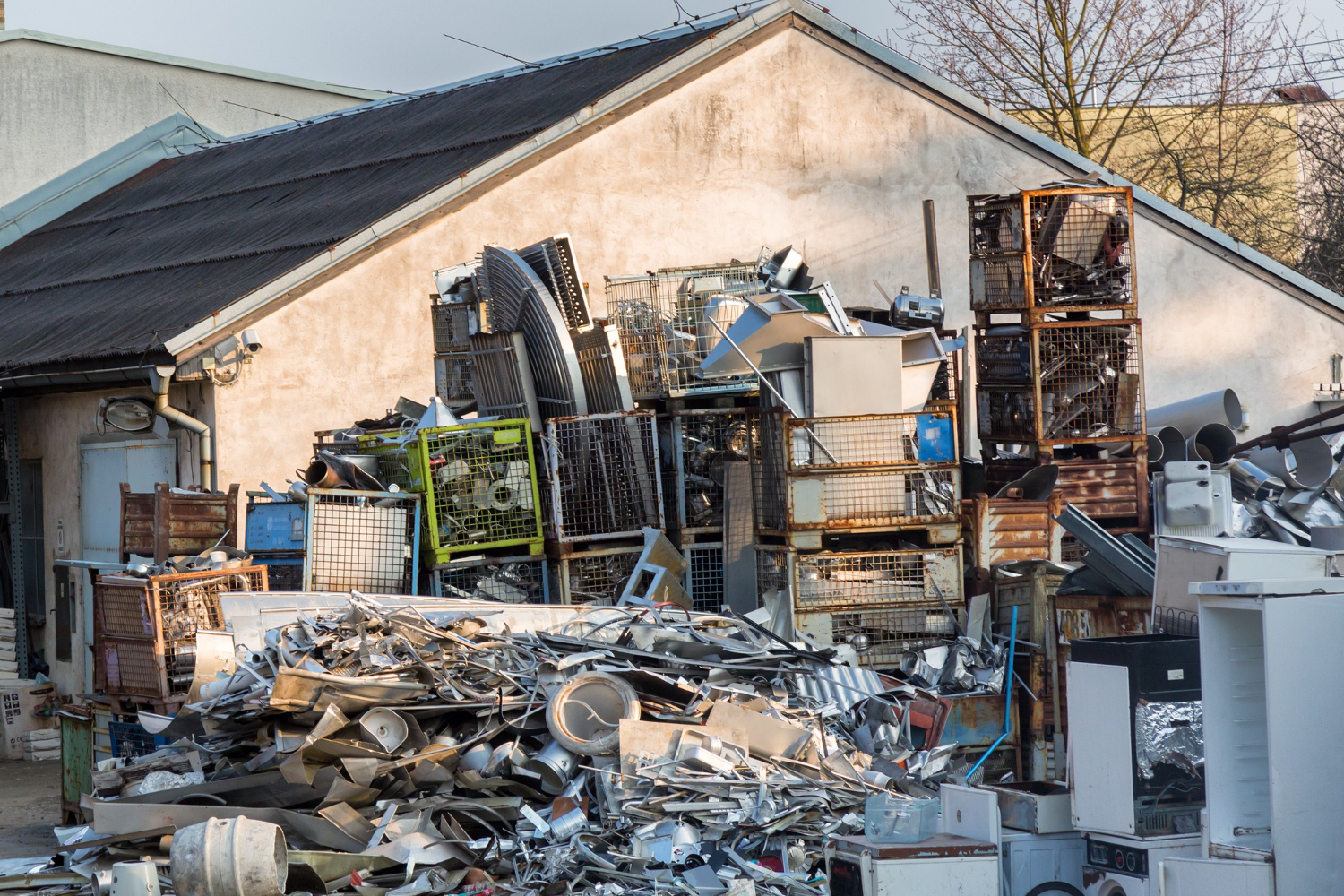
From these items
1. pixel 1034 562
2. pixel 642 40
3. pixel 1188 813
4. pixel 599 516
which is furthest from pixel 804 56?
pixel 1188 813

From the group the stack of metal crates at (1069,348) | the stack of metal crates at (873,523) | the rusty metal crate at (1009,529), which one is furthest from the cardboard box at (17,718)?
the stack of metal crates at (1069,348)

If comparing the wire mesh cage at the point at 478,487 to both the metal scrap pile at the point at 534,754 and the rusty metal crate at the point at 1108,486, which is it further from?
the rusty metal crate at the point at 1108,486

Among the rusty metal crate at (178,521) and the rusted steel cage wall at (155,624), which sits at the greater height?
the rusty metal crate at (178,521)

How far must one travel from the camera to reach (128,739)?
905 cm

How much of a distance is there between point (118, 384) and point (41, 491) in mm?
2367

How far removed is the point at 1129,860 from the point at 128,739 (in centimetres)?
645

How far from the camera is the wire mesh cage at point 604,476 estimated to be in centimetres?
980

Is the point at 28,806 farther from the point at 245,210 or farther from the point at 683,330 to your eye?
the point at 245,210

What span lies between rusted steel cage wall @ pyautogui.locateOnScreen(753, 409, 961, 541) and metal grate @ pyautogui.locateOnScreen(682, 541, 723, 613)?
1.38 meters

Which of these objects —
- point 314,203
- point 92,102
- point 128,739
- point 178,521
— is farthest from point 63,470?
point 92,102

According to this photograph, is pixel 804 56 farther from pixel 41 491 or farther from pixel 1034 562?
pixel 41 491

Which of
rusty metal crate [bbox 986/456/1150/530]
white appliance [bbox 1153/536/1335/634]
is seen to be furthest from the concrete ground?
rusty metal crate [bbox 986/456/1150/530]

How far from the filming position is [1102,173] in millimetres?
14039

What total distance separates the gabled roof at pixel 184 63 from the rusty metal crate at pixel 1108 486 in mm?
14951
